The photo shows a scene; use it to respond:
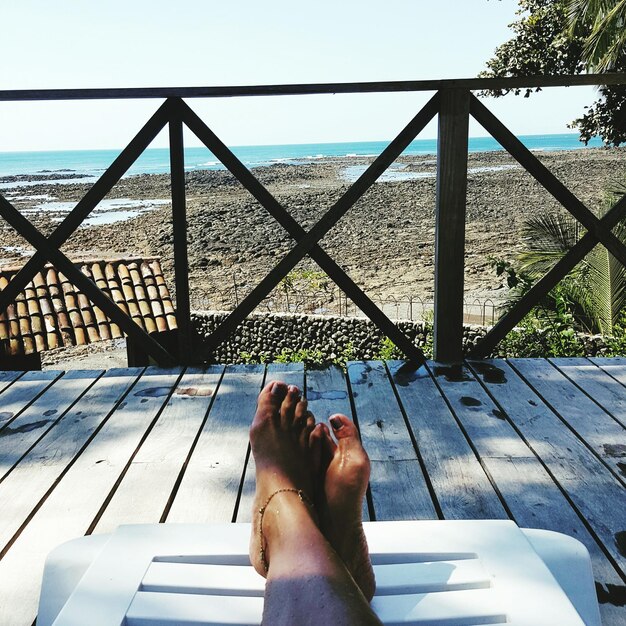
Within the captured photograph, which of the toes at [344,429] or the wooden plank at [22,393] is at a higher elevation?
the toes at [344,429]

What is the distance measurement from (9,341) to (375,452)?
19.2 ft

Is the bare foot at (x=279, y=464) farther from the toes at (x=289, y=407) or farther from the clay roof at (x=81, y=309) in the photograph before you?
the clay roof at (x=81, y=309)

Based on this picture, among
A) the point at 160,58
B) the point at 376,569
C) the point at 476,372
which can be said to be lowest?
the point at 476,372

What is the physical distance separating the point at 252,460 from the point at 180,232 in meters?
0.94

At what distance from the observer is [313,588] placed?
2.31ft

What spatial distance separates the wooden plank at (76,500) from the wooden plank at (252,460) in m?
0.31

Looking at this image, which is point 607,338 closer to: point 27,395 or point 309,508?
point 27,395

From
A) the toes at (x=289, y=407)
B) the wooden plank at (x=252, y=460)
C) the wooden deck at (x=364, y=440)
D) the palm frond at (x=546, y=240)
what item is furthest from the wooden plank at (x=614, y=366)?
the palm frond at (x=546, y=240)

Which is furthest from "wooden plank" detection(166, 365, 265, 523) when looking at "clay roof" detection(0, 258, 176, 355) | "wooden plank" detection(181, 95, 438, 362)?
"clay roof" detection(0, 258, 176, 355)

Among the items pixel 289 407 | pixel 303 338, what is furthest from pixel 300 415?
pixel 303 338

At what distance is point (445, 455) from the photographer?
172 centimetres

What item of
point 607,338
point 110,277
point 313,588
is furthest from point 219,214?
point 313,588

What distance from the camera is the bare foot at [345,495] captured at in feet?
2.75

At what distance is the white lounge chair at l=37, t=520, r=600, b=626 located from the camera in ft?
2.54
